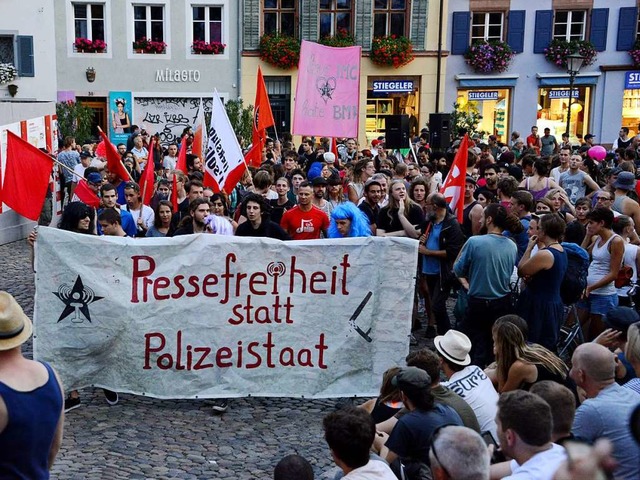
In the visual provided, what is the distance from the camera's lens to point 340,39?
30.2 meters

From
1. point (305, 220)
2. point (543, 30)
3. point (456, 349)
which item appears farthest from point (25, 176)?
point (543, 30)

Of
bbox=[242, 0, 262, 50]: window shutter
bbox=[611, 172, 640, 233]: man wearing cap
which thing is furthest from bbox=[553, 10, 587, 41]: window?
bbox=[611, 172, 640, 233]: man wearing cap

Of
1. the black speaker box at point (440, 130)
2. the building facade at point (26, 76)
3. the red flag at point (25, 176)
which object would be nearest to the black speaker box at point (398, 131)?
the black speaker box at point (440, 130)

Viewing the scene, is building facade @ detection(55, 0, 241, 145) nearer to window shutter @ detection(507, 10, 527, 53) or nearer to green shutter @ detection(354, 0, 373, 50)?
green shutter @ detection(354, 0, 373, 50)

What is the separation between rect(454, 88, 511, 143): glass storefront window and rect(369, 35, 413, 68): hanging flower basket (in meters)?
2.58

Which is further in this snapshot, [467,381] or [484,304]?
[484,304]

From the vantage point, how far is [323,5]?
3050 cm

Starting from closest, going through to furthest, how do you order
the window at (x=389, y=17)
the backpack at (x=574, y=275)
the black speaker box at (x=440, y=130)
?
the backpack at (x=574, y=275), the black speaker box at (x=440, y=130), the window at (x=389, y=17)

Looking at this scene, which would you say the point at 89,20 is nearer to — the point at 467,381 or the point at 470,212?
the point at 470,212

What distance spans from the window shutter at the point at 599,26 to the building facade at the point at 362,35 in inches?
209

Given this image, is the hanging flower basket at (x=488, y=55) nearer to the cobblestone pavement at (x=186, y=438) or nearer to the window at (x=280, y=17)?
the window at (x=280, y=17)

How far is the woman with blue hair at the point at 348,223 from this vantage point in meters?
8.79

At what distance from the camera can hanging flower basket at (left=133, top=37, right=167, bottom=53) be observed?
2983 centimetres

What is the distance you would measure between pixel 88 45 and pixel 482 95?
13.6m
